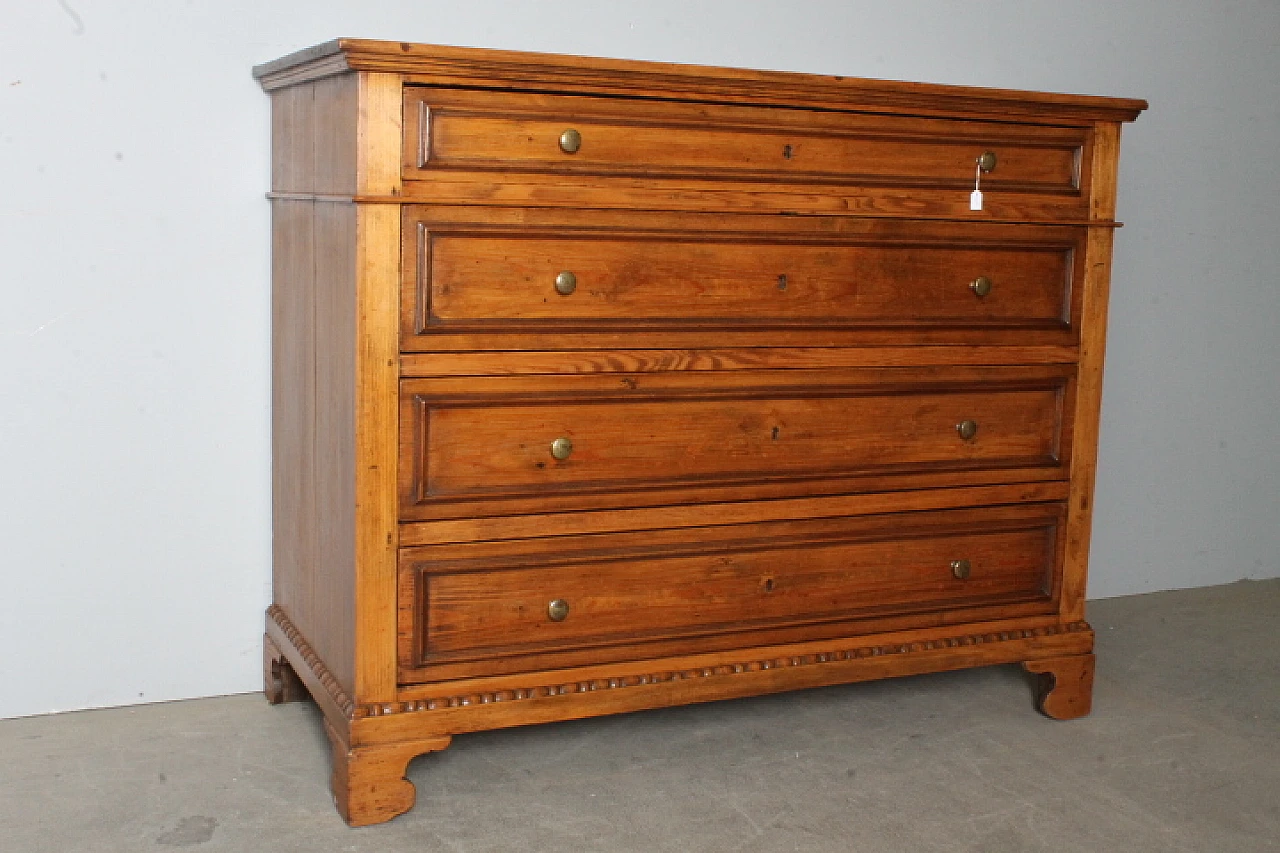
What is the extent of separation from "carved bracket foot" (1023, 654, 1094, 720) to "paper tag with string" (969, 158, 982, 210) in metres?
0.98

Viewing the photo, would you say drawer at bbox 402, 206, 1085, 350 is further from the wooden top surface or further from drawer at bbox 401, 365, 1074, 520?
the wooden top surface

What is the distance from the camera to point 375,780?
2.41 metres

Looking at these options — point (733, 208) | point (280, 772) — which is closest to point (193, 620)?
point (280, 772)

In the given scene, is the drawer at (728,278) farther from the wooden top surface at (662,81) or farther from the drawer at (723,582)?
the drawer at (723,582)

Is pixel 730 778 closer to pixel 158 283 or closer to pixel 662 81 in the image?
pixel 662 81

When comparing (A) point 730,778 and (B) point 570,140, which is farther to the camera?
(A) point 730,778

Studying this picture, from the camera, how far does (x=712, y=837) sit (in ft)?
7.82

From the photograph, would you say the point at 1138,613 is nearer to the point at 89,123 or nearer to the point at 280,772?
the point at 280,772

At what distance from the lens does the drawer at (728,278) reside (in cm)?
236

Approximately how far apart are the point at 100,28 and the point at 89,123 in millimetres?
183

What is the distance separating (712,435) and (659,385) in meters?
0.15

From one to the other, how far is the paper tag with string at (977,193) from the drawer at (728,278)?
5 centimetres

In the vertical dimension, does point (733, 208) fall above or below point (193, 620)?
above

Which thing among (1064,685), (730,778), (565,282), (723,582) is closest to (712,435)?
(723,582)
